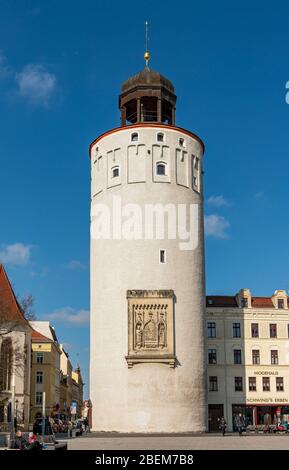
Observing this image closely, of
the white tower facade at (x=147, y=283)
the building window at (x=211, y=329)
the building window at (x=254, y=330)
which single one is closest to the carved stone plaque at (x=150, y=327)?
the white tower facade at (x=147, y=283)

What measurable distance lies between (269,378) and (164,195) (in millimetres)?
19629

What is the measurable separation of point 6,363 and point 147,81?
992 inches

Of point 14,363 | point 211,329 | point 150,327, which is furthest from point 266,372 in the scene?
point 14,363

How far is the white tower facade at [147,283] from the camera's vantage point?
1674 inches

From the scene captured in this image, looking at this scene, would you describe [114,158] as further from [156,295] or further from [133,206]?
[156,295]

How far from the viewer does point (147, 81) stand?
4944cm

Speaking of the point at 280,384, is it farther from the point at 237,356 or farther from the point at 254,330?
the point at 254,330

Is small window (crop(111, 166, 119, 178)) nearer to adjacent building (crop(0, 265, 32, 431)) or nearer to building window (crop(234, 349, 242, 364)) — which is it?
adjacent building (crop(0, 265, 32, 431))

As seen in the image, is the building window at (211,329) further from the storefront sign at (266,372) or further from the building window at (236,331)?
the storefront sign at (266,372)

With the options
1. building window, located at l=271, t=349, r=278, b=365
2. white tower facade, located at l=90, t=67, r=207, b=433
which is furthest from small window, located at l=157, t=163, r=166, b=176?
building window, located at l=271, t=349, r=278, b=365

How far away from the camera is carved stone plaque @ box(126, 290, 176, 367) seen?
42.6 metres

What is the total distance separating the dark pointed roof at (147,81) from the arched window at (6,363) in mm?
23096

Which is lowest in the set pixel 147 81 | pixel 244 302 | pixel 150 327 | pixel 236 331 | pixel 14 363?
pixel 14 363
